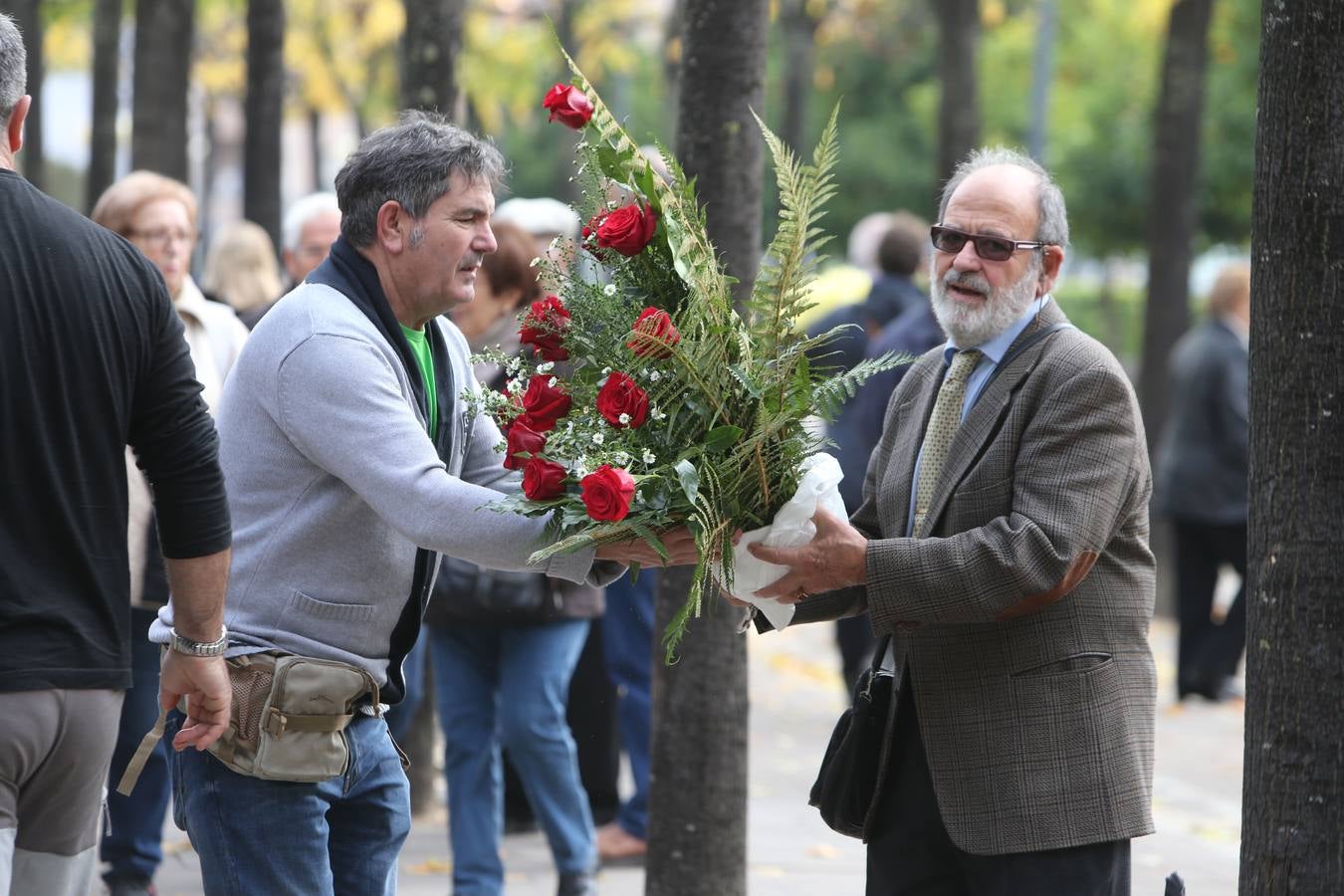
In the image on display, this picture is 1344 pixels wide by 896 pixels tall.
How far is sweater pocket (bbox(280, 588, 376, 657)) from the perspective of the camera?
11.6 ft

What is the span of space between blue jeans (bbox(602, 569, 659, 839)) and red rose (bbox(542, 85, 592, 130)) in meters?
3.39

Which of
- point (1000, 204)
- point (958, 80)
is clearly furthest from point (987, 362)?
point (958, 80)

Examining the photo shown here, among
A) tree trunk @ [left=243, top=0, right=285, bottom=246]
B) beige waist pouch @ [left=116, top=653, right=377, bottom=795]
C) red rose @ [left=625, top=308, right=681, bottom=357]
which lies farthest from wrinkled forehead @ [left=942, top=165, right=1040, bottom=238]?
tree trunk @ [left=243, top=0, right=285, bottom=246]

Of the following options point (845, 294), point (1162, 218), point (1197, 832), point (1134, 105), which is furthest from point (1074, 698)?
point (1134, 105)

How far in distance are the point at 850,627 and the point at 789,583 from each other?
6224mm

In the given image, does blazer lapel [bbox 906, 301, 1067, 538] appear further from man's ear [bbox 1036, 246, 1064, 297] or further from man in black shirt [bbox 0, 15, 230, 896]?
man in black shirt [bbox 0, 15, 230, 896]

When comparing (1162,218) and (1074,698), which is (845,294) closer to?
(1162,218)

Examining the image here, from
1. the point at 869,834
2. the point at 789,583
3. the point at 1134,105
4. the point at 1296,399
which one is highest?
the point at 1134,105

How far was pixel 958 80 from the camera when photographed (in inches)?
585

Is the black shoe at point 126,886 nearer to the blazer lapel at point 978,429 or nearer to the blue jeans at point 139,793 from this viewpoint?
the blue jeans at point 139,793

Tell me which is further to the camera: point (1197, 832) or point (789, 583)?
point (1197, 832)

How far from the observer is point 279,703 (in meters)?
3.49

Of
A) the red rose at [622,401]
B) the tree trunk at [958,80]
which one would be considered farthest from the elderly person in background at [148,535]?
the tree trunk at [958,80]

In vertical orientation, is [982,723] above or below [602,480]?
below
